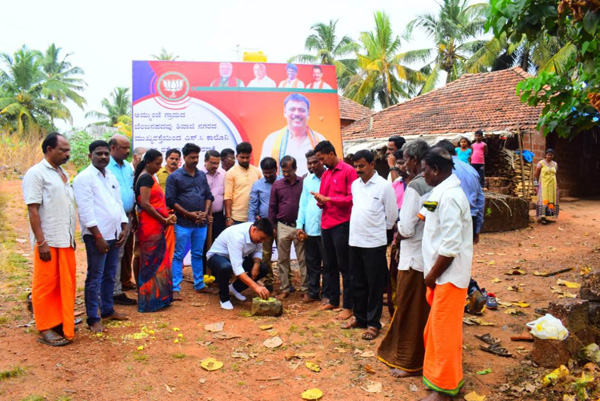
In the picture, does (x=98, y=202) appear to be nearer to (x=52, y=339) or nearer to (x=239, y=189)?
(x=52, y=339)

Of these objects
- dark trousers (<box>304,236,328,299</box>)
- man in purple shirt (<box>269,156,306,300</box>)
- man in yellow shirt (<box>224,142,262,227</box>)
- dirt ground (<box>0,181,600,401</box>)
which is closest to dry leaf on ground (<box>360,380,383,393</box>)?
dirt ground (<box>0,181,600,401</box>)

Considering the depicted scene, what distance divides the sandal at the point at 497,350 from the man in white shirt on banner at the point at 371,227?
0.97m

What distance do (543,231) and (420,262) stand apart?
330 inches

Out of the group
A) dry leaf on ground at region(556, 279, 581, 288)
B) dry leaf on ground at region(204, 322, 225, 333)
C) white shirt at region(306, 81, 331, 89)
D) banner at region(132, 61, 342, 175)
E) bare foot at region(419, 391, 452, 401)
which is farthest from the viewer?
white shirt at region(306, 81, 331, 89)

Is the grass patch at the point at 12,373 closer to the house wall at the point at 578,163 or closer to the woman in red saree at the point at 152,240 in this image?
the woman in red saree at the point at 152,240

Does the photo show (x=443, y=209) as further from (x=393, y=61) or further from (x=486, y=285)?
(x=393, y=61)

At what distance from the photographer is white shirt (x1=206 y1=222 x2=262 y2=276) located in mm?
5129

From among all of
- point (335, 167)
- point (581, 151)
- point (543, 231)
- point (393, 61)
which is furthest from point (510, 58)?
point (335, 167)

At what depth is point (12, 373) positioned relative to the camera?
349cm

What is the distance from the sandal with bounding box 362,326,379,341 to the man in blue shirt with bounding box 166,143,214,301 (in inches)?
93.8

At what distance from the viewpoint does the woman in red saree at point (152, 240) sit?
5031mm

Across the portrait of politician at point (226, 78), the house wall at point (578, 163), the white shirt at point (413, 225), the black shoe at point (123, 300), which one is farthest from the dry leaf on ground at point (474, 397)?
the house wall at point (578, 163)

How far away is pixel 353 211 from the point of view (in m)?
4.46

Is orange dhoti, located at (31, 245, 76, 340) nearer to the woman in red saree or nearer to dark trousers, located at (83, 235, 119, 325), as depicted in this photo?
dark trousers, located at (83, 235, 119, 325)
